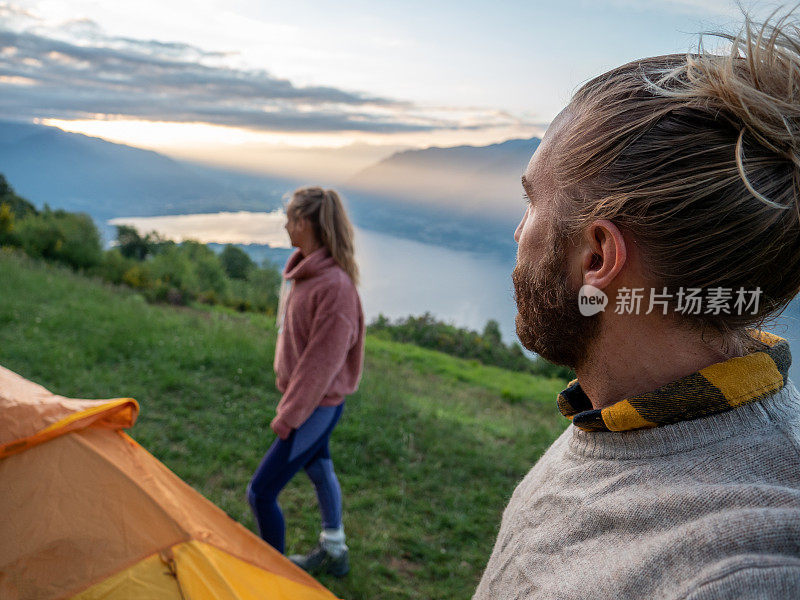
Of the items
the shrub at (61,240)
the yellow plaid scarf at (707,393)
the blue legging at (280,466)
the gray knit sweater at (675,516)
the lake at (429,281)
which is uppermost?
the yellow plaid scarf at (707,393)

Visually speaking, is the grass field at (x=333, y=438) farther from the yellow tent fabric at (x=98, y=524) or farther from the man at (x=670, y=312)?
the man at (x=670, y=312)

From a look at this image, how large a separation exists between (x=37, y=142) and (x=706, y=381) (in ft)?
695

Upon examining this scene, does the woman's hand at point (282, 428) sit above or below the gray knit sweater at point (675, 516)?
below

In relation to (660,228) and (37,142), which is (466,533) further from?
(37,142)

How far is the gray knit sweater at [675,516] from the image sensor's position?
67 cm

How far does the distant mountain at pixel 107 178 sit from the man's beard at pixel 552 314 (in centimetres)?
6937

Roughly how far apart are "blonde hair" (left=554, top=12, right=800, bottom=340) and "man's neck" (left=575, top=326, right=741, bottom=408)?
45 mm

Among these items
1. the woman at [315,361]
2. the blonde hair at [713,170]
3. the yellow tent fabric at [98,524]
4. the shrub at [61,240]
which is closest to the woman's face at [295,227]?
the woman at [315,361]

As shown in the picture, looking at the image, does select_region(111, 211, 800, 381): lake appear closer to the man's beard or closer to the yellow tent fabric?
the yellow tent fabric

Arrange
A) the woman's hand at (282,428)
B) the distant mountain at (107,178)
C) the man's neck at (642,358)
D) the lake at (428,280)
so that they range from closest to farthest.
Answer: the man's neck at (642,358) → the woman's hand at (282,428) → the lake at (428,280) → the distant mountain at (107,178)

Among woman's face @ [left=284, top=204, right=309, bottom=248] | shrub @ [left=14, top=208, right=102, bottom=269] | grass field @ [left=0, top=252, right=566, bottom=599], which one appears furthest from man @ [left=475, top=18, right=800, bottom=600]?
shrub @ [left=14, top=208, right=102, bottom=269]

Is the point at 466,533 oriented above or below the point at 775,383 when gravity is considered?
below

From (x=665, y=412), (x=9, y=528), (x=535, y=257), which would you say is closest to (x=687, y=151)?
(x=535, y=257)

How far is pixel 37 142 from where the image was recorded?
172750 millimetres
